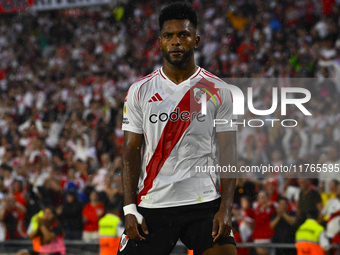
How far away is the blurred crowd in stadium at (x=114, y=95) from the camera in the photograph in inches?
334

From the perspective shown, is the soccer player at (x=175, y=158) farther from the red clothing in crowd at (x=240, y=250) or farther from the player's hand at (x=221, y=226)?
the red clothing in crowd at (x=240, y=250)

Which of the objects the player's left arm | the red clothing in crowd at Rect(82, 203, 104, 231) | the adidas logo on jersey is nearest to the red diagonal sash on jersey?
the adidas logo on jersey

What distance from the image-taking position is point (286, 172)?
8422mm

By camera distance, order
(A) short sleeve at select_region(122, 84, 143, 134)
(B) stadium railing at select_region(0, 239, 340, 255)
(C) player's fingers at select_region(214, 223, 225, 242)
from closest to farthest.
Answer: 1. (C) player's fingers at select_region(214, 223, 225, 242)
2. (A) short sleeve at select_region(122, 84, 143, 134)
3. (B) stadium railing at select_region(0, 239, 340, 255)

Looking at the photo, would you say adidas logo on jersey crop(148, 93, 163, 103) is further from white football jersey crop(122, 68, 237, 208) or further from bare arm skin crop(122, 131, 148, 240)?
bare arm skin crop(122, 131, 148, 240)

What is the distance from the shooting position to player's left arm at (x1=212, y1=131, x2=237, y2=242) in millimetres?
3252

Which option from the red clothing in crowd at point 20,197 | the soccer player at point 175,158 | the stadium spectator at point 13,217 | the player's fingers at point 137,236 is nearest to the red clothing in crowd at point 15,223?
the stadium spectator at point 13,217

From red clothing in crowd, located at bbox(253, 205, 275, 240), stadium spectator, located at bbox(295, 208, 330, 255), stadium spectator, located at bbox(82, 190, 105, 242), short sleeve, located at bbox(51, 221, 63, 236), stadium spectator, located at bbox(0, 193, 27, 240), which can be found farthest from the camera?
stadium spectator, located at bbox(0, 193, 27, 240)

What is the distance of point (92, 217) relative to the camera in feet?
27.9

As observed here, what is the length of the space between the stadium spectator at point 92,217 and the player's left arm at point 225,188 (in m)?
5.31

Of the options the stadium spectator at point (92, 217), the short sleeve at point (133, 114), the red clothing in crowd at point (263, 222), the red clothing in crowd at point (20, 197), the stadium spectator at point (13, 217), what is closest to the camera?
the short sleeve at point (133, 114)

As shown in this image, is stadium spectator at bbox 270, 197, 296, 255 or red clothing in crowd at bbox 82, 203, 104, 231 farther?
red clothing in crowd at bbox 82, 203, 104, 231

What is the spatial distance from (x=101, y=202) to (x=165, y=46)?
5.40m

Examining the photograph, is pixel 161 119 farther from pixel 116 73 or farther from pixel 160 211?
pixel 116 73
